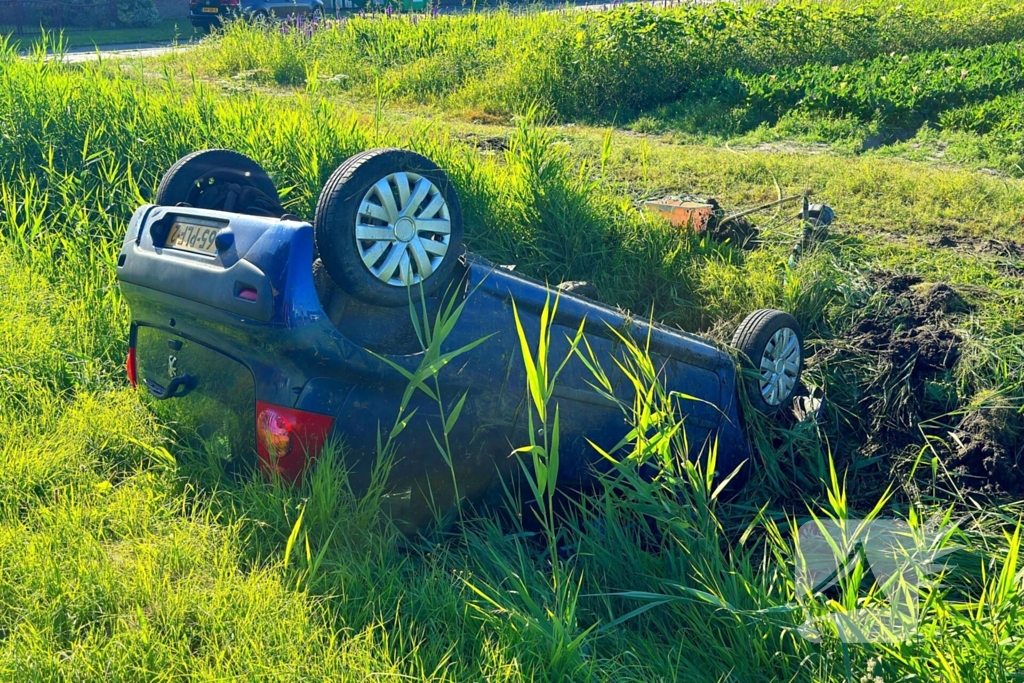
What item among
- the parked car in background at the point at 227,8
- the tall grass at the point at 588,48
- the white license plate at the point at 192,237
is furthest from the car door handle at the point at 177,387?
the parked car in background at the point at 227,8

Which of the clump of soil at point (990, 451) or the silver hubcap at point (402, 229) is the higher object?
the silver hubcap at point (402, 229)

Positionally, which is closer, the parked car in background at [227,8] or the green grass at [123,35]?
the parked car in background at [227,8]

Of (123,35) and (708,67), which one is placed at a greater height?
(123,35)

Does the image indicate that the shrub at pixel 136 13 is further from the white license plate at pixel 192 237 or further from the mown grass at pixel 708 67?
the white license plate at pixel 192 237

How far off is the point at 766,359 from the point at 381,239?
2.37 m

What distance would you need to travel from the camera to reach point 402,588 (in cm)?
275

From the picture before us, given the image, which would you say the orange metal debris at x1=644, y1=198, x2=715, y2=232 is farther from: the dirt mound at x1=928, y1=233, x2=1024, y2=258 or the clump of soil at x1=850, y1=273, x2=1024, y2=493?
the dirt mound at x1=928, y1=233, x2=1024, y2=258

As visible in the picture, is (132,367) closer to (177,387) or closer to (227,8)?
(177,387)

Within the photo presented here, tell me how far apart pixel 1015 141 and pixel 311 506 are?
7.95 m

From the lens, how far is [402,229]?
3084mm

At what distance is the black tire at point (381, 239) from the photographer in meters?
2.94

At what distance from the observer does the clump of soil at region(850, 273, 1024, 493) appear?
4.48 m

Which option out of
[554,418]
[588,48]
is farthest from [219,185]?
[588,48]

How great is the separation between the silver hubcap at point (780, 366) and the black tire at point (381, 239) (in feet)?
6.64
